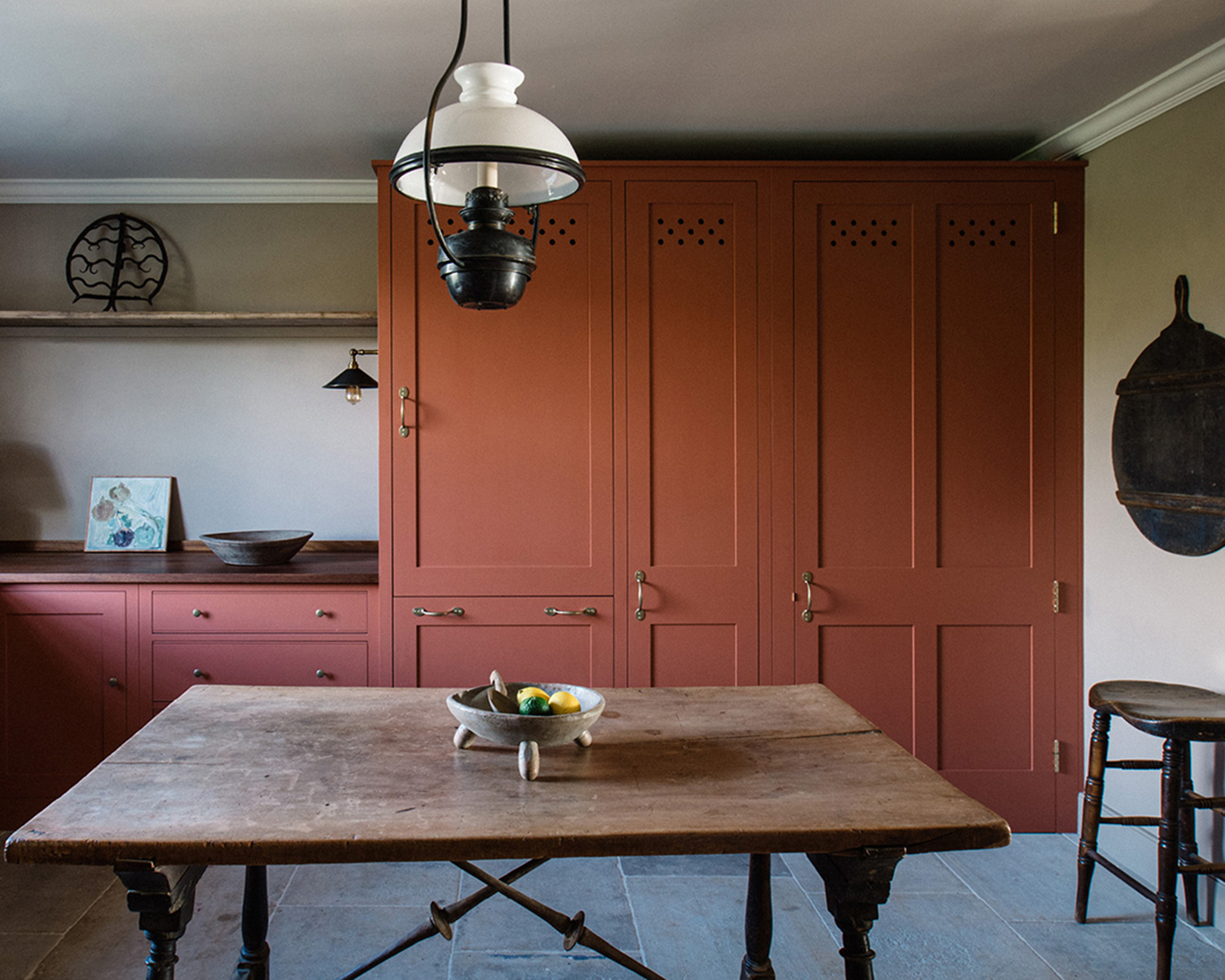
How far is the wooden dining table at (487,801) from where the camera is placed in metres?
1.37

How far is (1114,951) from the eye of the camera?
8.36 ft

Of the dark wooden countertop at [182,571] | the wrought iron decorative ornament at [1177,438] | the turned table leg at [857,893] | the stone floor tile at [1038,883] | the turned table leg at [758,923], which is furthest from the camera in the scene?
the dark wooden countertop at [182,571]

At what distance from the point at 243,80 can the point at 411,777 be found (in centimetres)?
244

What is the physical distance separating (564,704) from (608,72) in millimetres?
2094

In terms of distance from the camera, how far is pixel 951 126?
3.30 metres

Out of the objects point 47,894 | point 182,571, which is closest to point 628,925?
point 47,894

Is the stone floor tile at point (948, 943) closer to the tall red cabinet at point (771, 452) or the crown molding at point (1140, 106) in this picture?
the tall red cabinet at point (771, 452)

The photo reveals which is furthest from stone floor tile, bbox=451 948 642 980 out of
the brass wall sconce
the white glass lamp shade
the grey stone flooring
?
the brass wall sconce

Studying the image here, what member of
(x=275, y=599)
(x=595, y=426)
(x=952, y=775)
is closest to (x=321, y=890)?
(x=275, y=599)

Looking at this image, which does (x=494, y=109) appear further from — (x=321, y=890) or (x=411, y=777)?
(x=321, y=890)

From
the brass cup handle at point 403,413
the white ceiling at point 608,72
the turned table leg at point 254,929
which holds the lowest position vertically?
the turned table leg at point 254,929

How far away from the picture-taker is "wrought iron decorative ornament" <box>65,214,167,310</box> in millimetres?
3939

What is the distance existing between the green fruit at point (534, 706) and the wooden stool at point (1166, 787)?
1691 mm

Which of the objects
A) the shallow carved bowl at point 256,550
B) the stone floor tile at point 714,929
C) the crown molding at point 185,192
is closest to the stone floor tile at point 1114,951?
the stone floor tile at point 714,929
